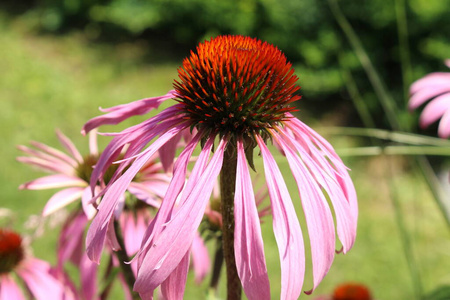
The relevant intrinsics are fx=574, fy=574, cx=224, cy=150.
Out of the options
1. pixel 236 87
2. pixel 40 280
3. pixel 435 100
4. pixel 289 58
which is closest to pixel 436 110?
pixel 435 100

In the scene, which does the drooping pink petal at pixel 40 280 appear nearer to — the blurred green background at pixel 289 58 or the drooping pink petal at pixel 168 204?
the drooping pink petal at pixel 168 204

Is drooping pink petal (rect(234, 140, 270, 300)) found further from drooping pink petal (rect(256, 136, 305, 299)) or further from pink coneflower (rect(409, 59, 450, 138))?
pink coneflower (rect(409, 59, 450, 138))

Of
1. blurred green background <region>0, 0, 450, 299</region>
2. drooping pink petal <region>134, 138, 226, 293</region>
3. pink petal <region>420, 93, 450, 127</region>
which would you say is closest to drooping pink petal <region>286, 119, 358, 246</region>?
drooping pink petal <region>134, 138, 226, 293</region>

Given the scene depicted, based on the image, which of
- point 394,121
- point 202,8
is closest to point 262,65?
point 394,121

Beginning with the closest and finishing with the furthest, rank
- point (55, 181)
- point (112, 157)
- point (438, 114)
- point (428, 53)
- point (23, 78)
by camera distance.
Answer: point (112, 157)
point (55, 181)
point (438, 114)
point (428, 53)
point (23, 78)

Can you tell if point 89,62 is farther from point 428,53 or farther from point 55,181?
point 55,181

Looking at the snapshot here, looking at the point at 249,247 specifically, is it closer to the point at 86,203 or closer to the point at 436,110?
the point at 86,203
